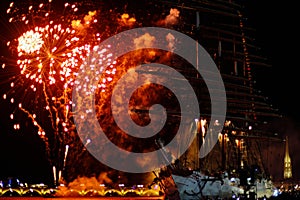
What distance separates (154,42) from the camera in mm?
29234

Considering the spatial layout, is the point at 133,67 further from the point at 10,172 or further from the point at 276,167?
the point at 276,167

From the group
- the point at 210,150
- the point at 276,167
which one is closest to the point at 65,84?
the point at 210,150

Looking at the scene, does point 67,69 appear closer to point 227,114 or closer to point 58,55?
point 58,55

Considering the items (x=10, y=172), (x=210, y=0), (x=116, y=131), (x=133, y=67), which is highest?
(x=210, y=0)

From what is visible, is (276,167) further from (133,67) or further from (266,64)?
(133,67)

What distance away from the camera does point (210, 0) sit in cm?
3316

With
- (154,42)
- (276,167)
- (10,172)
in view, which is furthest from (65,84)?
(276,167)

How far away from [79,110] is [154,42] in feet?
21.4

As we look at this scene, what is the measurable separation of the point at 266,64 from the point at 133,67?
11.3 m

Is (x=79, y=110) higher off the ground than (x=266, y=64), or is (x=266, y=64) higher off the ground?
(x=266, y=64)

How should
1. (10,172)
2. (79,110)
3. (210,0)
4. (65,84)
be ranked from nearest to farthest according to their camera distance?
(65,84) < (79,110) < (210,0) < (10,172)

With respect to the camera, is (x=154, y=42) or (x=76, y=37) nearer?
(x=76, y=37)

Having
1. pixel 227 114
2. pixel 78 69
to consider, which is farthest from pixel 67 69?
pixel 227 114

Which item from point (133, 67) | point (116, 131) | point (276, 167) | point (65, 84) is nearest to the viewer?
point (65, 84)
